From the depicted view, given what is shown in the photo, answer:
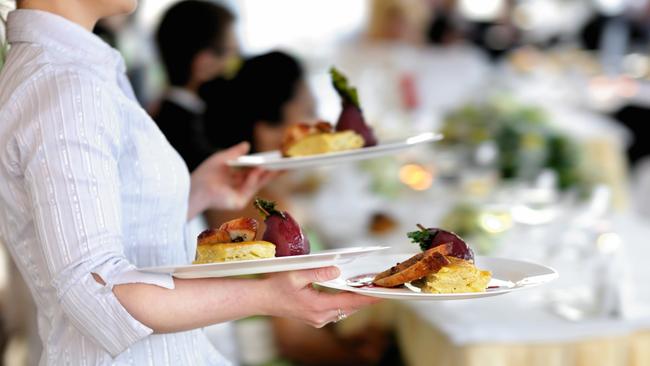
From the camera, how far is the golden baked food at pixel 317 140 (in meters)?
1.69

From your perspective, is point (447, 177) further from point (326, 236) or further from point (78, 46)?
point (78, 46)

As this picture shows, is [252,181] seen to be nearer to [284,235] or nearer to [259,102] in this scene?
[284,235]

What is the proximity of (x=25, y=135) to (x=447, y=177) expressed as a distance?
9.54 feet

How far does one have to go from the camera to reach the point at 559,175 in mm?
→ 3666

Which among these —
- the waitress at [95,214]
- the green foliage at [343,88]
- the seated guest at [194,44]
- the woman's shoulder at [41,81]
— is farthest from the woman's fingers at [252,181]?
the seated guest at [194,44]

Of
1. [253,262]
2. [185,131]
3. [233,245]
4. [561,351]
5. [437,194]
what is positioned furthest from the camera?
[437,194]

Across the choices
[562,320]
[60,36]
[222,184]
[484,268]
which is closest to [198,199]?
[222,184]

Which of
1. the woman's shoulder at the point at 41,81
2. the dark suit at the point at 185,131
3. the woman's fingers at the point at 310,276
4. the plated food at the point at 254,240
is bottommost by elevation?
the dark suit at the point at 185,131

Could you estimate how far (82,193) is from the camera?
1085 millimetres

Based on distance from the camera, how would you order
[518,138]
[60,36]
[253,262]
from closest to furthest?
[253,262] < [60,36] < [518,138]

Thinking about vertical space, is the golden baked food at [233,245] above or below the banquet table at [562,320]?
above

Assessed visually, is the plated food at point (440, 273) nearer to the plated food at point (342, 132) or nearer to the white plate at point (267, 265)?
the white plate at point (267, 265)

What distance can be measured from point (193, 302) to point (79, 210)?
0.16 m

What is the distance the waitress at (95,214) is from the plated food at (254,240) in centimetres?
3
